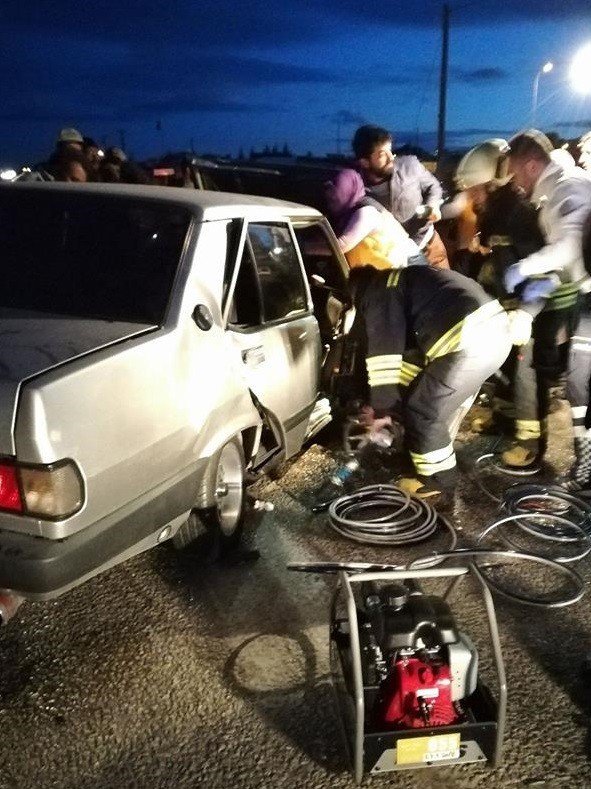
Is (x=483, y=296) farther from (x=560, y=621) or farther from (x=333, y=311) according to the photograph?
(x=560, y=621)

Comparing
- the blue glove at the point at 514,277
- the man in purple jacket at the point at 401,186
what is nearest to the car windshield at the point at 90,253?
the blue glove at the point at 514,277

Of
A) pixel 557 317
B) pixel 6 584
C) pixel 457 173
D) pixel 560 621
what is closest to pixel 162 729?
pixel 6 584

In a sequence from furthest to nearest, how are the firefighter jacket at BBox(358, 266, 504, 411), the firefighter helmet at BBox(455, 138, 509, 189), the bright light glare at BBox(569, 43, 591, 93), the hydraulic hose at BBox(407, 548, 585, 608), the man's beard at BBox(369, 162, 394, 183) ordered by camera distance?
the bright light glare at BBox(569, 43, 591, 93) → the man's beard at BBox(369, 162, 394, 183) → the firefighter helmet at BBox(455, 138, 509, 189) → the firefighter jacket at BBox(358, 266, 504, 411) → the hydraulic hose at BBox(407, 548, 585, 608)

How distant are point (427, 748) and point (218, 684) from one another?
3.06ft

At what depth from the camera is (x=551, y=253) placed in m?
4.88

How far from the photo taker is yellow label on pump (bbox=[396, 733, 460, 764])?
2.36 m

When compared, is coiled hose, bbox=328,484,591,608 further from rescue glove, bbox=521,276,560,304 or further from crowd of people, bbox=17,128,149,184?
crowd of people, bbox=17,128,149,184

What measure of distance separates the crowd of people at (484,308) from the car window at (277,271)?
349 mm

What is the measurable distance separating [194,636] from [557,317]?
3485 mm

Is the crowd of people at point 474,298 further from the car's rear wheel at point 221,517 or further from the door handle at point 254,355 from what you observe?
the car's rear wheel at point 221,517

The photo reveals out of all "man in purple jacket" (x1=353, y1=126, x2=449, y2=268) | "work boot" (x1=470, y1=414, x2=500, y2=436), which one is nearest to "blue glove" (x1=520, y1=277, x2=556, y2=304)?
"work boot" (x1=470, y1=414, x2=500, y2=436)

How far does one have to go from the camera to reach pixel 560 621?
3434 millimetres

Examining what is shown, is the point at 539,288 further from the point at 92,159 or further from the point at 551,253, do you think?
the point at 92,159

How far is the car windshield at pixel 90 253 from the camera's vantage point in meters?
3.25
